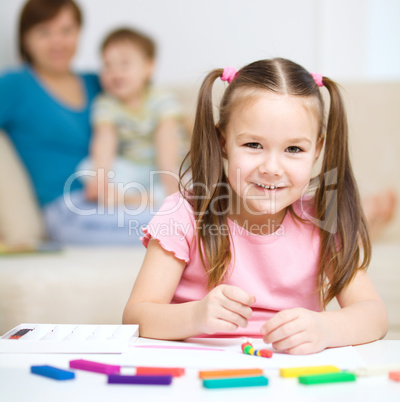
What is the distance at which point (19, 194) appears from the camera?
2041 mm

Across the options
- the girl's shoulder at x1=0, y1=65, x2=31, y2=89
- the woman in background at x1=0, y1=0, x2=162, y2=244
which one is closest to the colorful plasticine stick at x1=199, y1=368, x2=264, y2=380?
the woman in background at x1=0, y1=0, x2=162, y2=244

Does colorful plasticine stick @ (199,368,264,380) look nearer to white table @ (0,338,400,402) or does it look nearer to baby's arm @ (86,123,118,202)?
white table @ (0,338,400,402)

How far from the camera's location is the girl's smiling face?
2.92 ft

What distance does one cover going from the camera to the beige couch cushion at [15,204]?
1.99 metres

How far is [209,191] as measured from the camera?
0.97 meters

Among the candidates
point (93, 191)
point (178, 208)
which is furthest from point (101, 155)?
point (178, 208)

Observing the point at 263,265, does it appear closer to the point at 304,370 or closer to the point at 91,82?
the point at 304,370

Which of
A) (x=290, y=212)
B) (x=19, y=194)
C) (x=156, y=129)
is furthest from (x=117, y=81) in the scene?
(x=290, y=212)

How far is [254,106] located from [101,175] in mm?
1208

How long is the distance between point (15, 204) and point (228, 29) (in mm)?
1299

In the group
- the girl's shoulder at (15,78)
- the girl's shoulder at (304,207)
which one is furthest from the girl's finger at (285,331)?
the girl's shoulder at (15,78)

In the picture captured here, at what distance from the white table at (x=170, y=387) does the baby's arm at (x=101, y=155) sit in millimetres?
1373

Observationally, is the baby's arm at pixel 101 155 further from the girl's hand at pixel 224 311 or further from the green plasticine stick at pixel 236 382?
the green plasticine stick at pixel 236 382

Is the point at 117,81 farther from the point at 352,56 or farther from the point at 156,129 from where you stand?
the point at 352,56
